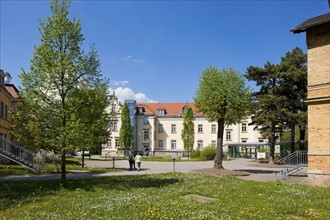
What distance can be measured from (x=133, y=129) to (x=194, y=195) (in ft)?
193

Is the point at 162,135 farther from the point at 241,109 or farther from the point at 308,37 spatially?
the point at 308,37

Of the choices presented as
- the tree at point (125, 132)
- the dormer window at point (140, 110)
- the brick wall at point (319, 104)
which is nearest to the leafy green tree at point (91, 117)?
the brick wall at point (319, 104)

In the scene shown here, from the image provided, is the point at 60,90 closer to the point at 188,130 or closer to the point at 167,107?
the point at 188,130

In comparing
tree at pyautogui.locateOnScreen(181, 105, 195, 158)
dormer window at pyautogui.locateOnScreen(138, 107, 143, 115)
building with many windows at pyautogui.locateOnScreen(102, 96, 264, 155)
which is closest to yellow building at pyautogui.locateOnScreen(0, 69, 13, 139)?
building with many windows at pyautogui.locateOnScreen(102, 96, 264, 155)

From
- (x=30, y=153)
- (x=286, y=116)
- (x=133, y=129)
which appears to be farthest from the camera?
(x=133, y=129)

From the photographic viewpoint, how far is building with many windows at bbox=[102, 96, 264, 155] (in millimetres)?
71500

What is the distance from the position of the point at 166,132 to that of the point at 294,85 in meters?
38.9

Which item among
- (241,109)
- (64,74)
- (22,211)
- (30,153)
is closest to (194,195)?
(22,211)

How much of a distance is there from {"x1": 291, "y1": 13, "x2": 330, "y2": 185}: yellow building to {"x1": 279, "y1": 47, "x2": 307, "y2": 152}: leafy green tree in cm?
2116

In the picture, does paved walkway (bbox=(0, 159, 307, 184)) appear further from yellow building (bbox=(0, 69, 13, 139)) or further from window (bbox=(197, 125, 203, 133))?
window (bbox=(197, 125, 203, 133))

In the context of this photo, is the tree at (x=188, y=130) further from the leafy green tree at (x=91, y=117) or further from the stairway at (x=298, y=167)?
the leafy green tree at (x=91, y=117)

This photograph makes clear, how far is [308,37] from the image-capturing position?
18500 mm

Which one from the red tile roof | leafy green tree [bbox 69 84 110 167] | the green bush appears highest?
the red tile roof

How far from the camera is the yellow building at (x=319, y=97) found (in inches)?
682
